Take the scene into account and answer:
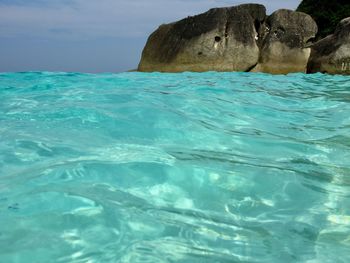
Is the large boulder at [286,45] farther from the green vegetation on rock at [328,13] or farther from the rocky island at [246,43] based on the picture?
the green vegetation on rock at [328,13]

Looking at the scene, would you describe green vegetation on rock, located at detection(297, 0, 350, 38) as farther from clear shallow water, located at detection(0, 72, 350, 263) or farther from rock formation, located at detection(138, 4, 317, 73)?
clear shallow water, located at detection(0, 72, 350, 263)

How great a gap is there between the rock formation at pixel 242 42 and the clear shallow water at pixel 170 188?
9505 millimetres

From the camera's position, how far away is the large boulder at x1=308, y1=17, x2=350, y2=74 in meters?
12.9

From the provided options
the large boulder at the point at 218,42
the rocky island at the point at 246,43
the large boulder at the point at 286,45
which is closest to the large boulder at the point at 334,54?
the rocky island at the point at 246,43

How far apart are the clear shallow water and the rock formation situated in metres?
9.50

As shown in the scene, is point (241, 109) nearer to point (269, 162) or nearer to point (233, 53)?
point (269, 162)

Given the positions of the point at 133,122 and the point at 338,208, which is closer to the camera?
the point at 338,208

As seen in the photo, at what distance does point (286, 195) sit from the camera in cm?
252

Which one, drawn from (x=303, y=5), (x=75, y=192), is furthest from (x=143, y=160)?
(x=303, y=5)

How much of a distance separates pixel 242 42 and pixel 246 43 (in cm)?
14

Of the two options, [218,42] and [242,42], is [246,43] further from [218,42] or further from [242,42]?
[218,42]

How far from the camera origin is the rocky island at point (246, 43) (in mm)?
14086

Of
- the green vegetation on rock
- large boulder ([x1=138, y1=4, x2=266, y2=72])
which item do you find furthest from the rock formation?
the green vegetation on rock

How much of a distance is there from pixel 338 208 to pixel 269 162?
83 cm
